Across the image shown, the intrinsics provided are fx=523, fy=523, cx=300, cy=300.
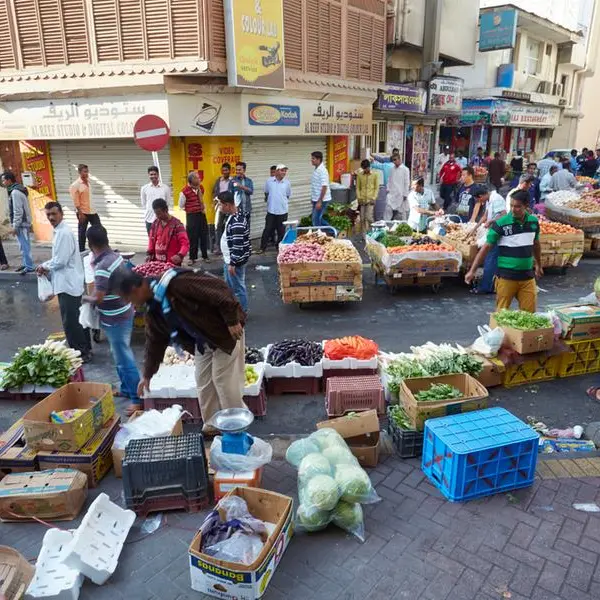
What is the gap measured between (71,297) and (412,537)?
491 centimetres

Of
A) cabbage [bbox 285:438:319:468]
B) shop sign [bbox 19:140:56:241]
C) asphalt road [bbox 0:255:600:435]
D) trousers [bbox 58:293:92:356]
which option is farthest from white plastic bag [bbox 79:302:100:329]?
shop sign [bbox 19:140:56:241]

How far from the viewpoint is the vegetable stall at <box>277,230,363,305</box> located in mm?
8523

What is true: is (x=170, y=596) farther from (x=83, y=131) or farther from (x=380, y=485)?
(x=83, y=131)

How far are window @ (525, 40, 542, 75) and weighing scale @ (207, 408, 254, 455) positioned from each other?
98.9 ft

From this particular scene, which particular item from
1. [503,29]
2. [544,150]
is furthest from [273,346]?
[544,150]

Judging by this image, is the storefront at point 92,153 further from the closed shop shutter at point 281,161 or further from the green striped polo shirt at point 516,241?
the green striped polo shirt at point 516,241

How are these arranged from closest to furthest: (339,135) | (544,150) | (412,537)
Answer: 1. (412,537)
2. (339,135)
3. (544,150)

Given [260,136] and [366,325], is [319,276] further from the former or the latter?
[260,136]

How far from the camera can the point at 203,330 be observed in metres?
4.03

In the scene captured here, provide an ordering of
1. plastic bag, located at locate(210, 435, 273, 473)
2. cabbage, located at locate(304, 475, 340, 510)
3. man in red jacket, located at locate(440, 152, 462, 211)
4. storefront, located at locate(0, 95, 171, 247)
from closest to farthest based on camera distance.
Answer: cabbage, located at locate(304, 475, 340, 510), plastic bag, located at locate(210, 435, 273, 473), storefront, located at locate(0, 95, 171, 247), man in red jacket, located at locate(440, 152, 462, 211)

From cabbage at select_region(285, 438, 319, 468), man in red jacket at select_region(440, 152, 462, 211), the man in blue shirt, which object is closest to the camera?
cabbage at select_region(285, 438, 319, 468)

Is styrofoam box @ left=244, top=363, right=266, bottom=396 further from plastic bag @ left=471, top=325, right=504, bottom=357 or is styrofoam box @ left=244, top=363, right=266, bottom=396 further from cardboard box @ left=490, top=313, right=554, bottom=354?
cardboard box @ left=490, top=313, right=554, bottom=354

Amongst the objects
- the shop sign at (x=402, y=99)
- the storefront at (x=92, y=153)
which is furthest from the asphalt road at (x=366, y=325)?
the shop sign at (x=402, y=99)

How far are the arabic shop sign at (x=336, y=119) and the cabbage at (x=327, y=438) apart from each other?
11.4 metres
